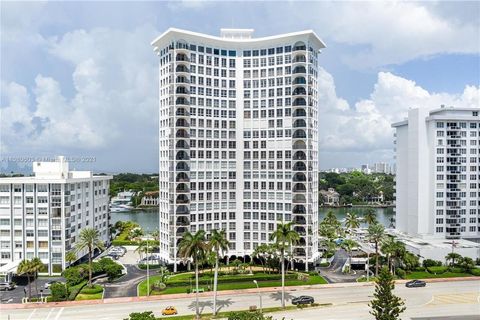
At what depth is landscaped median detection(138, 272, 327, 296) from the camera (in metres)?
63.8

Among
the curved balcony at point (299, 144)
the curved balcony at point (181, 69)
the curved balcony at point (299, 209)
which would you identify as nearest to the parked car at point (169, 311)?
the curved balcony at point (299, 209)

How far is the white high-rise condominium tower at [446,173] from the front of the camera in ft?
292

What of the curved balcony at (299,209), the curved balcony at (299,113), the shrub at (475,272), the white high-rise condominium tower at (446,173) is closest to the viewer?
the shrub at (475,272)

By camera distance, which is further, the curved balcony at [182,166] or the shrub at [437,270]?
the curved balcony at [182,166]

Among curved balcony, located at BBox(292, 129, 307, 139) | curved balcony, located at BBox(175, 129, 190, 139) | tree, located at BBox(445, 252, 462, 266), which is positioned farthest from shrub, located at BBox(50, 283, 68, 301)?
tree, located at BBox(445, 252, 462, 266)

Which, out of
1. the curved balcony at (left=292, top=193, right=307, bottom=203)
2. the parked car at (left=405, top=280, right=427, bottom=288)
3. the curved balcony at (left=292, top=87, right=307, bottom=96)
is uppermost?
the curved balcony at (left=292, top=87, right=307, bottom=96)

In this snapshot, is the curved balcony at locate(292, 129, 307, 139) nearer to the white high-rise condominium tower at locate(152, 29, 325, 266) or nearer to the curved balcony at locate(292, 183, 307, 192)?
the white high-rise condominium tower at locate(152, 29, 325, 266)

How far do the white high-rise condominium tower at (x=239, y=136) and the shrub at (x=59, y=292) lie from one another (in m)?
21.1

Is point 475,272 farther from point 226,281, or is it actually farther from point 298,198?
point 226,281

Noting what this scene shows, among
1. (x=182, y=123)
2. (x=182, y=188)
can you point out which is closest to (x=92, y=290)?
(x=182, y=188)

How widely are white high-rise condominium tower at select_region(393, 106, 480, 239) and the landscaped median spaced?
3619 cm

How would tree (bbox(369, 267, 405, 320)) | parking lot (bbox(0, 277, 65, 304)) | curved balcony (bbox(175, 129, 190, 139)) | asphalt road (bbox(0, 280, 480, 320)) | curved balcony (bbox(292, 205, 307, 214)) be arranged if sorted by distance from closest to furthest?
tree (bbox(369, 267, 405, 320)), asphalt road (bbox(0, 280, 480, 320)), parking lot (bbox(0, 277, 65, 304)), curved balcony (bbox(292, 205, 307, 214)), curved balcony (bbox(175, 129, 190, 139))

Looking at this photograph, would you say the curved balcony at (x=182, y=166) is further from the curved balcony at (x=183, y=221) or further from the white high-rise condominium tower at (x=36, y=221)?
the white high-rise condominium tower at (x=36, y=221)

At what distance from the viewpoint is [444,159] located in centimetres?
8938
